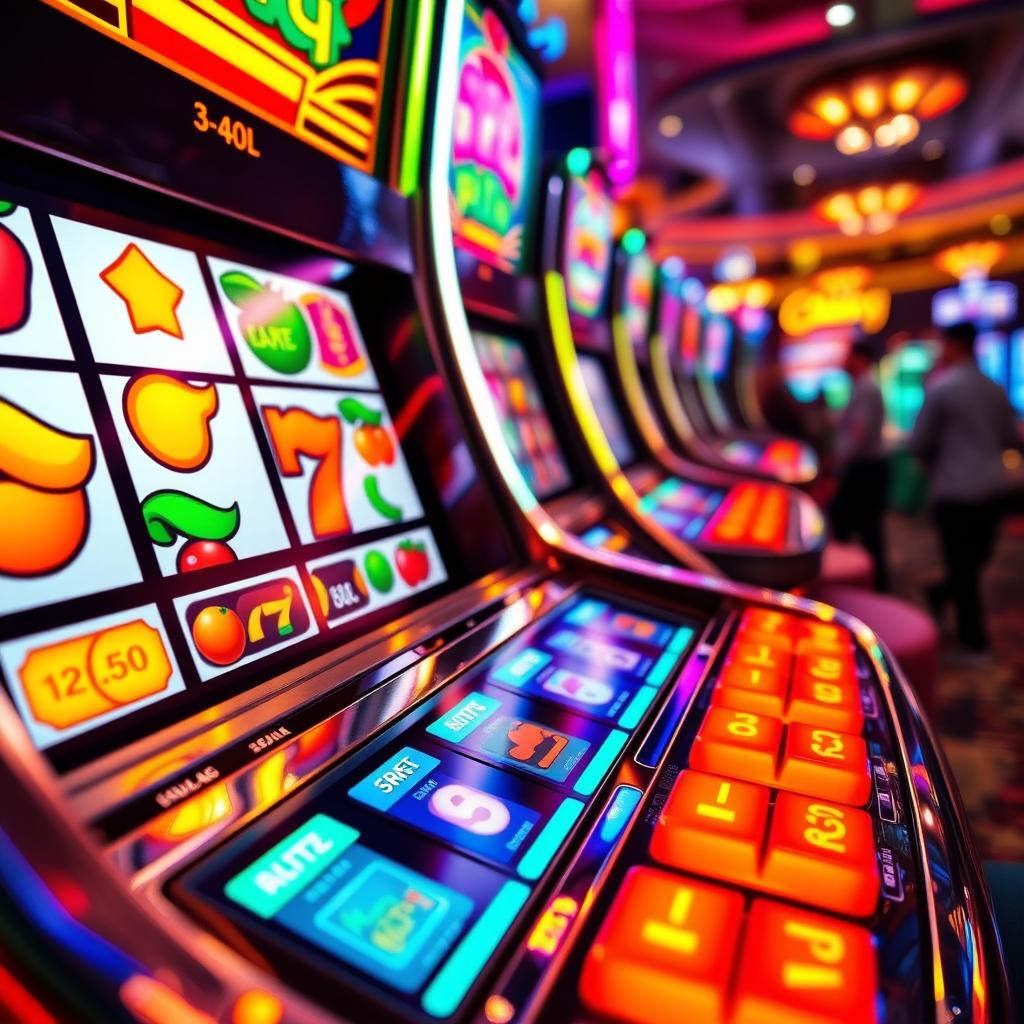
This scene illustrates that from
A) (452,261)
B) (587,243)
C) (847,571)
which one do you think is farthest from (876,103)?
(452,261)

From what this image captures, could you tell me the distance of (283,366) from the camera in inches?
41.6

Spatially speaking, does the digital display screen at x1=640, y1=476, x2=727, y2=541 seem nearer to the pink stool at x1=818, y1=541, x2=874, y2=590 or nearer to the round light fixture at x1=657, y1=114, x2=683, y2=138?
the pink stool at x1=818, y1=541, x2=874, y2=590

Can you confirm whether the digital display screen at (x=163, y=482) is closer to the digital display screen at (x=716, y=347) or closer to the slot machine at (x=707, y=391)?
the slot machine at (x=707, y=391)

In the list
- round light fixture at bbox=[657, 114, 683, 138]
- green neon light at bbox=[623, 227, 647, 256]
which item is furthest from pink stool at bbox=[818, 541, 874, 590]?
round light fixture at bbox=[657, 114, 683, 138]

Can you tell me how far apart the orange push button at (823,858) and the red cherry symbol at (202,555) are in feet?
2.10

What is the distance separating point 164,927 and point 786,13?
8688mm

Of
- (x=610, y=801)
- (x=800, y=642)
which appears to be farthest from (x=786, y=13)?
(x=610, y=801)

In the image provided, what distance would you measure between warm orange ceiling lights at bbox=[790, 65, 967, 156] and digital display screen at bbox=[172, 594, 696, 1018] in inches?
308

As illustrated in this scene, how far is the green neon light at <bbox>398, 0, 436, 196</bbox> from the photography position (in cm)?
124

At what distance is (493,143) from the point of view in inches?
67.7

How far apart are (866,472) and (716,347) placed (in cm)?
190

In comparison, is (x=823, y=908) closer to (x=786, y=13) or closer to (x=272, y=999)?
(x=272, y=999)

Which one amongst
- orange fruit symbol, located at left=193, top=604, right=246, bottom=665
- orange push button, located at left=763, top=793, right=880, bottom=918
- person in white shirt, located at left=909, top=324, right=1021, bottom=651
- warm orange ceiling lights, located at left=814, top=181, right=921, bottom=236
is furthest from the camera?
warm orange ceiling lights, located at left=814, top=181, right=921, bottom=236

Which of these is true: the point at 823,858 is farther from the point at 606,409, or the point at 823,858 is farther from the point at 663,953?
the point at 606,409
